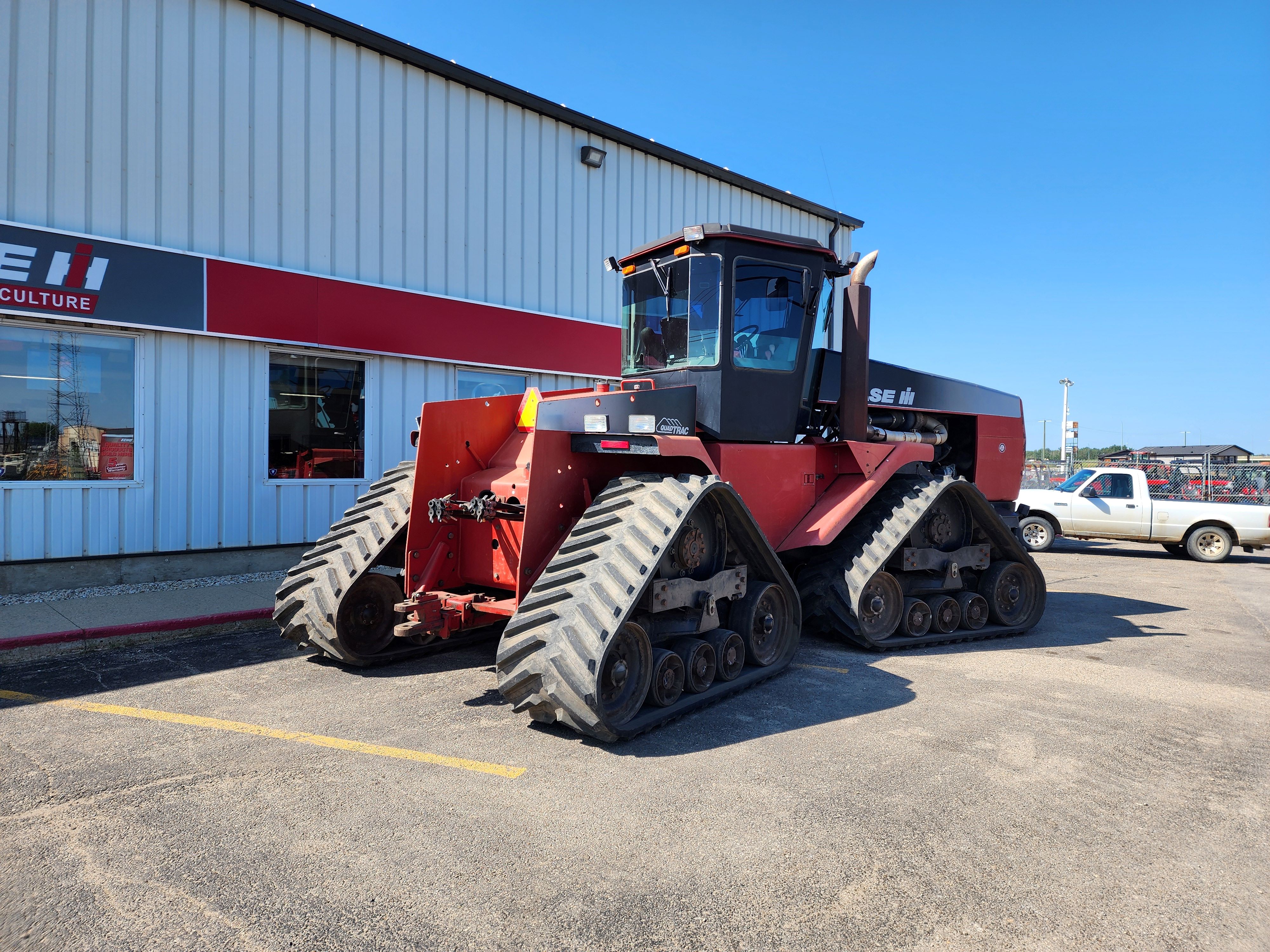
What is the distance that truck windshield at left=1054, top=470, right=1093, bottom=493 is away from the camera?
16516 millimetres

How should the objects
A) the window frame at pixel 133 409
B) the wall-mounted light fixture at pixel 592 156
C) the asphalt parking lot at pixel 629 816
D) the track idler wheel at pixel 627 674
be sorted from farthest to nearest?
the wall-mounted light fixture at pixel 592 156 → the window frame at pixel 133 409 → the track idler wheel at pixel 627 674 → the asphalt parking lot at pixel 629 816

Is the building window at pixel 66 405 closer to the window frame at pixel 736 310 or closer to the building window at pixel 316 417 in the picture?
the building window at pixel 316 417

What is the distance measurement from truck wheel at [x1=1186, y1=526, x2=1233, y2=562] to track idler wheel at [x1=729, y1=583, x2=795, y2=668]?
1363 cm

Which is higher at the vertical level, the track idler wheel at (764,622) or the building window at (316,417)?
the building window at (316,417)

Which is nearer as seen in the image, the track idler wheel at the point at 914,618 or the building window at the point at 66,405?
the track idler wheel at the point at 914,618

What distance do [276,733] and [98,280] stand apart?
6.66m

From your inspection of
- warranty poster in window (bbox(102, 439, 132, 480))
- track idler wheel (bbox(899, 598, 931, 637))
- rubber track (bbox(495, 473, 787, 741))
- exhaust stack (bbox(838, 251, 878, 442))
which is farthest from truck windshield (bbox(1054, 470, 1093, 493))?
warranty poster in window (bbox(102, 439, 132, 480))

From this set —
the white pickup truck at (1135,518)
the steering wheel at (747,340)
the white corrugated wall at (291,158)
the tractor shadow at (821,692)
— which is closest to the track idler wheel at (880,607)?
the tractor shadow at (821,692)

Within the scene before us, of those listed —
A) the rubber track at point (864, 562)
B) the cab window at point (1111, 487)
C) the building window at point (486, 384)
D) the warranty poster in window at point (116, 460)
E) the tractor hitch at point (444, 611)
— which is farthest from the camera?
the cab window at point (1111, 487)

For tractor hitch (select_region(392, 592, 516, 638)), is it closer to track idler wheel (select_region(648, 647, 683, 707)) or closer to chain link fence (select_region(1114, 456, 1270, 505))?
track idler wheel (select_region(648, 647, 683, 707))

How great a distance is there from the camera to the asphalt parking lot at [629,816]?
2822 mm

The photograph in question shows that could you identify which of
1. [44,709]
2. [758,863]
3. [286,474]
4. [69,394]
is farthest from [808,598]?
[69,394]

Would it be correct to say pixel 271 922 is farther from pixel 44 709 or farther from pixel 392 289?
pixel 392 289

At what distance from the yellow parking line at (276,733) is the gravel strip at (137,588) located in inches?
130
